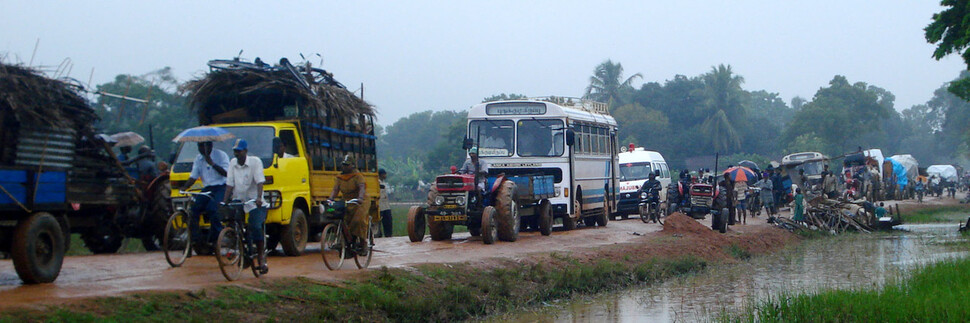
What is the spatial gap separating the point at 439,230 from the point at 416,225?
18.1 inches

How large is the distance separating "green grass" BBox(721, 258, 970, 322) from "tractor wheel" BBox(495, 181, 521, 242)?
22.5ft

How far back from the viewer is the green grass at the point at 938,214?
96.4 feet

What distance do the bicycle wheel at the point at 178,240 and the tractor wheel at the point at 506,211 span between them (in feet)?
22.3

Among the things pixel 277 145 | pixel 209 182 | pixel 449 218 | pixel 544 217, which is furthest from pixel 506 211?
pixel 209 182

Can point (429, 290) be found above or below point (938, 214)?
below

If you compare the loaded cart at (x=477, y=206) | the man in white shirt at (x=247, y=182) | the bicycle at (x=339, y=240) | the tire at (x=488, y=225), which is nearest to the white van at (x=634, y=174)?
the loaded cart at (x=477, y=206)

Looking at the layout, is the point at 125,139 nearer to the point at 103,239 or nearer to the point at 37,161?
the point at 103,239

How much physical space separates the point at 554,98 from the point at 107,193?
36.1ft

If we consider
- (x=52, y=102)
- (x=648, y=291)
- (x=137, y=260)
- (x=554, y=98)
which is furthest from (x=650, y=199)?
(x=52, y=102)

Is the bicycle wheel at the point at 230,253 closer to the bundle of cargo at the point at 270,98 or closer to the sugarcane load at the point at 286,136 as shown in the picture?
the sugarcane load at the point at 286,136

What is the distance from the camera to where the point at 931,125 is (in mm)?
114750

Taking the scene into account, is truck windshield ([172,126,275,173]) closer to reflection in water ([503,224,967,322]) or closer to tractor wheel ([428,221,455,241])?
reflection in water ([503,224,967,322])

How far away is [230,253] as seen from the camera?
979 centimetres

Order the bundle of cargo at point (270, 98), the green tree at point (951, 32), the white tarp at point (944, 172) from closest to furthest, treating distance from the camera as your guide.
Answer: the bundle of cargo at point (270, 98)
the green tree at point (951, 32)
the white tarp at point (944, 172)
